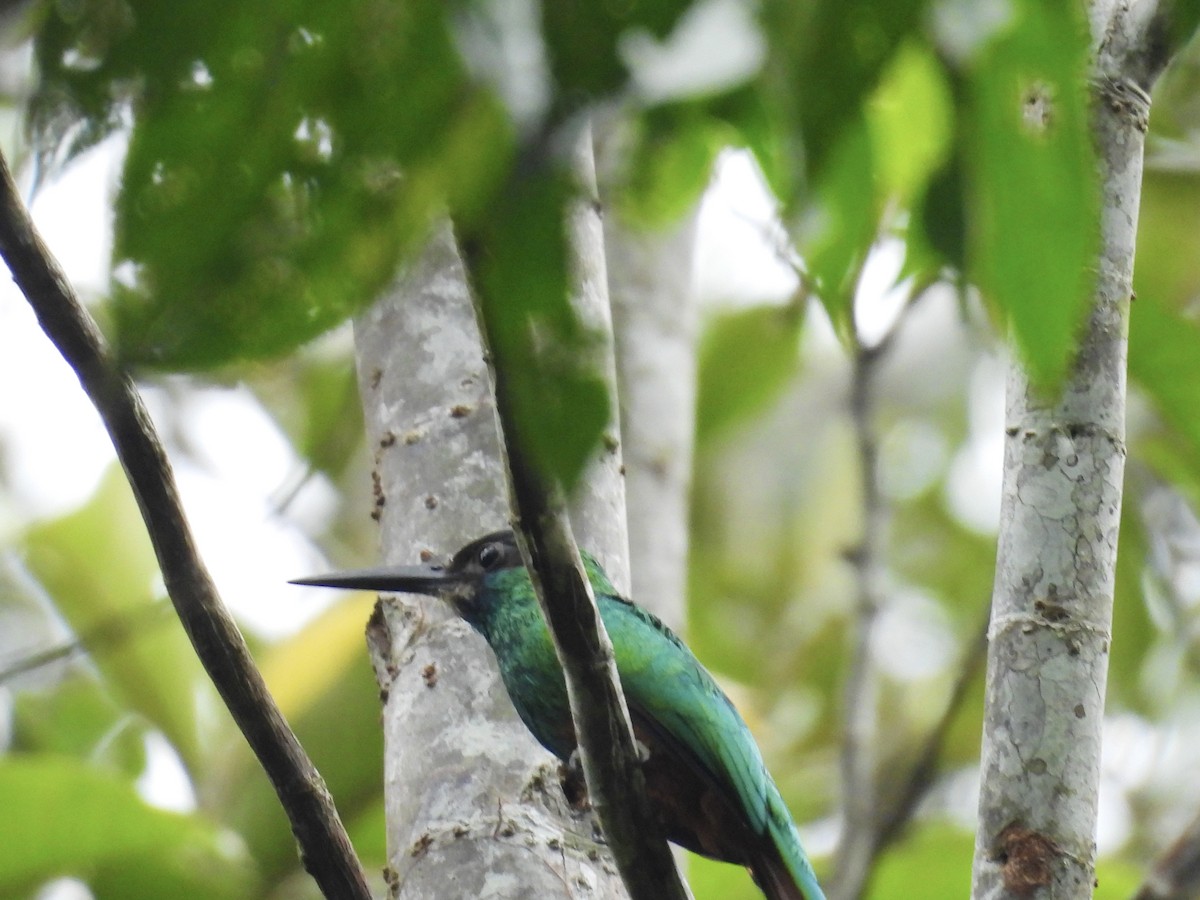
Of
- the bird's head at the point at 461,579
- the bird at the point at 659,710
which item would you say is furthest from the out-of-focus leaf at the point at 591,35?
the bird's head at the point at 461,579

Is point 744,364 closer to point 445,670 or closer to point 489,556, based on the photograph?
point 489,556

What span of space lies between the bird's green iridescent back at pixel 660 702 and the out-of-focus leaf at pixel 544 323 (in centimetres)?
181

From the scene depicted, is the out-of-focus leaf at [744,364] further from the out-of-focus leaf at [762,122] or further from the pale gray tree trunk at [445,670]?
the out-of-focus leaf at [762,122]

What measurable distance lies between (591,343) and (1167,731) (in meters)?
6.85

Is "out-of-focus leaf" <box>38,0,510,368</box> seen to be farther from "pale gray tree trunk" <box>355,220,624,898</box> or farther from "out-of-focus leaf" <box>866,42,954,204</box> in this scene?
"pale gray tree trunk" <box>355,220,624,898</box>

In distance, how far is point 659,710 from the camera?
107 inches

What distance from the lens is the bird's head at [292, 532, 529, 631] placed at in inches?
112

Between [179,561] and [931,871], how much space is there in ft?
10.4

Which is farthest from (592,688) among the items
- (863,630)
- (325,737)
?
(863,630)

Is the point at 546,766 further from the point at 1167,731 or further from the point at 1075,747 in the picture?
the point at 1167,731

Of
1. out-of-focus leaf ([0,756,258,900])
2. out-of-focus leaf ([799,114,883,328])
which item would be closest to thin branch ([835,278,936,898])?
out-of-focus leaf ([0,756,258,900])

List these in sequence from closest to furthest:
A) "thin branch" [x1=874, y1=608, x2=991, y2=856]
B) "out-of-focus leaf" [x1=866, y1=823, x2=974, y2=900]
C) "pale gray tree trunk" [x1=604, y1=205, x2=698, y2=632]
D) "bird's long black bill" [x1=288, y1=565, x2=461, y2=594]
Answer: "bird's long black bill" [x1=288, y1=565, x2=461, y2=594] → "thin branch" [x1=874, y1=608, x2=991, y2=856] → "pale gray tree trunk" [x1=604, y1=205, x2=698, y2=632] → "out-of-focus leaf" [x1=866, y1=823, x2=974, y2=900]

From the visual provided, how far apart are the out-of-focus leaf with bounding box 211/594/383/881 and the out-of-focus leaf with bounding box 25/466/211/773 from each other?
0.82m

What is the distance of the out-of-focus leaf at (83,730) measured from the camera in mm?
6039
